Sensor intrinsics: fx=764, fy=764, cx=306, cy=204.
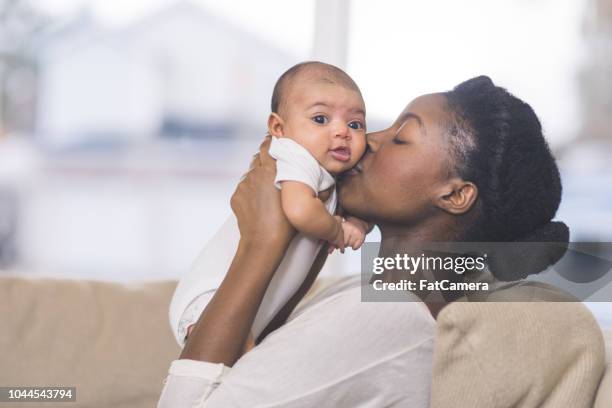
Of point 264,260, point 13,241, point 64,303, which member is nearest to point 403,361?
point 264,260

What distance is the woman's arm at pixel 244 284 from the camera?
128 centimetres

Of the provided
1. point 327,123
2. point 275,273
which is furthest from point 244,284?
point 327,123

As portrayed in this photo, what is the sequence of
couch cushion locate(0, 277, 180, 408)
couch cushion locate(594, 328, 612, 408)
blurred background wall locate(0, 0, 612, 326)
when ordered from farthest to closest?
blurred background wall locate(0, 0, 612, 326) → couch cushion locate(0, 277, 180, 408) → couch cushion locate(594, 328, 612, 408)

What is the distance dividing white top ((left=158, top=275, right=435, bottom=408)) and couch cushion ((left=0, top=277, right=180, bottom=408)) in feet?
2.42

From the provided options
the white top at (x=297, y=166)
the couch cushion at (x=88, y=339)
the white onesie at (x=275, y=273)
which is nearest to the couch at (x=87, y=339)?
the couch cushion at (x=88, y=339)

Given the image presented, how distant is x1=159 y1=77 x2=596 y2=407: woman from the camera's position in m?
1.18

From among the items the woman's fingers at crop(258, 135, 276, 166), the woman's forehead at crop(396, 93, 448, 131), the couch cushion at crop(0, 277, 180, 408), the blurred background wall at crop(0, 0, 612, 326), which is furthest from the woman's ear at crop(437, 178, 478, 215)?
the blurred background wall at crop(0, 0, 612, 326)

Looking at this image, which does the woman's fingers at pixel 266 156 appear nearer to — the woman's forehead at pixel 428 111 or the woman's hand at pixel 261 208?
the woman's hand at pixel 261 208

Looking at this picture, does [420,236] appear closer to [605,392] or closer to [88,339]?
[605,392]

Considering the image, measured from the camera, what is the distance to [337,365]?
1174 mm

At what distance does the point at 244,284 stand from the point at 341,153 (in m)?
0.31

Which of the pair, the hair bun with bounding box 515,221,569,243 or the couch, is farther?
the couch

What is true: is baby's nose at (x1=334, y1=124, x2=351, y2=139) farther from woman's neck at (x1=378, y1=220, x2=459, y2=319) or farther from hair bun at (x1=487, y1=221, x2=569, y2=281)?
hair bun at (x1=487, y1=221, x2=569, y2=281)

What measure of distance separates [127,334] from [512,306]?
1146 millimetres
